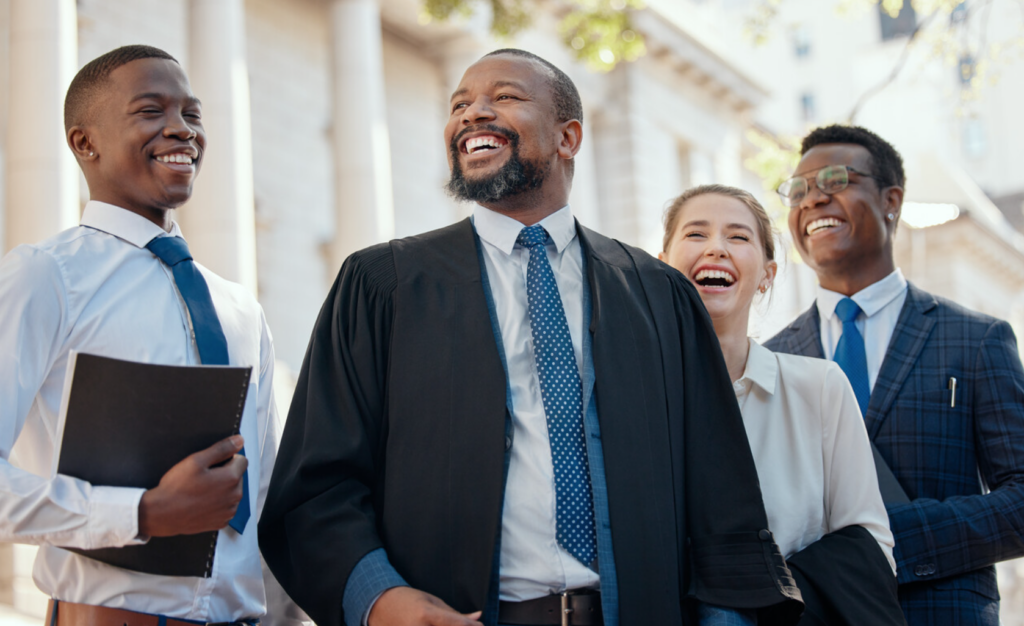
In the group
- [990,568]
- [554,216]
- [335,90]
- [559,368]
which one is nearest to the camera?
[559,368]

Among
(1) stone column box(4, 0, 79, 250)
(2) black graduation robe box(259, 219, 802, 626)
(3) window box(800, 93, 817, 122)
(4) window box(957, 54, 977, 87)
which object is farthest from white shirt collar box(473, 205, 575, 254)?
(3) window box(800, 93, 817, 122)

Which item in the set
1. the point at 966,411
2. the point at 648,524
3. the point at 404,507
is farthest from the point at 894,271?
A: the point at 404,507

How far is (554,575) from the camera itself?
A: 274 centimetres

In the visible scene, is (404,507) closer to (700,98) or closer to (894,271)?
(894,271)

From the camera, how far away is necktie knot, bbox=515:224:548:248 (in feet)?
10.7

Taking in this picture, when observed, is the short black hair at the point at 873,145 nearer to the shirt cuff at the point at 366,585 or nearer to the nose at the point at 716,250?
the nose at the point at 716,250

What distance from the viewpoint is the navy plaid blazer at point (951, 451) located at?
3686 millimetres

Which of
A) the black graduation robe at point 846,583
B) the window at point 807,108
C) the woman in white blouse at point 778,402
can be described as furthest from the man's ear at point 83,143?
the window at point 807,108

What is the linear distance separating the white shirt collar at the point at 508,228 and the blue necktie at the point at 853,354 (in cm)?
152

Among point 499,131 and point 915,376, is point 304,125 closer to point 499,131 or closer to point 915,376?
point 915,376

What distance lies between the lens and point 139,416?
2484 mm

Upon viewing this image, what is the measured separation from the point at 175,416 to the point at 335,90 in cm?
1579

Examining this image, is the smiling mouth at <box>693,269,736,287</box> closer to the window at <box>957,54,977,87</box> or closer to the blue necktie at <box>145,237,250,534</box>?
the blue necktie at <box>145,237,250,534</box>

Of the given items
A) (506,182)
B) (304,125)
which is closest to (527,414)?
(506,182)
